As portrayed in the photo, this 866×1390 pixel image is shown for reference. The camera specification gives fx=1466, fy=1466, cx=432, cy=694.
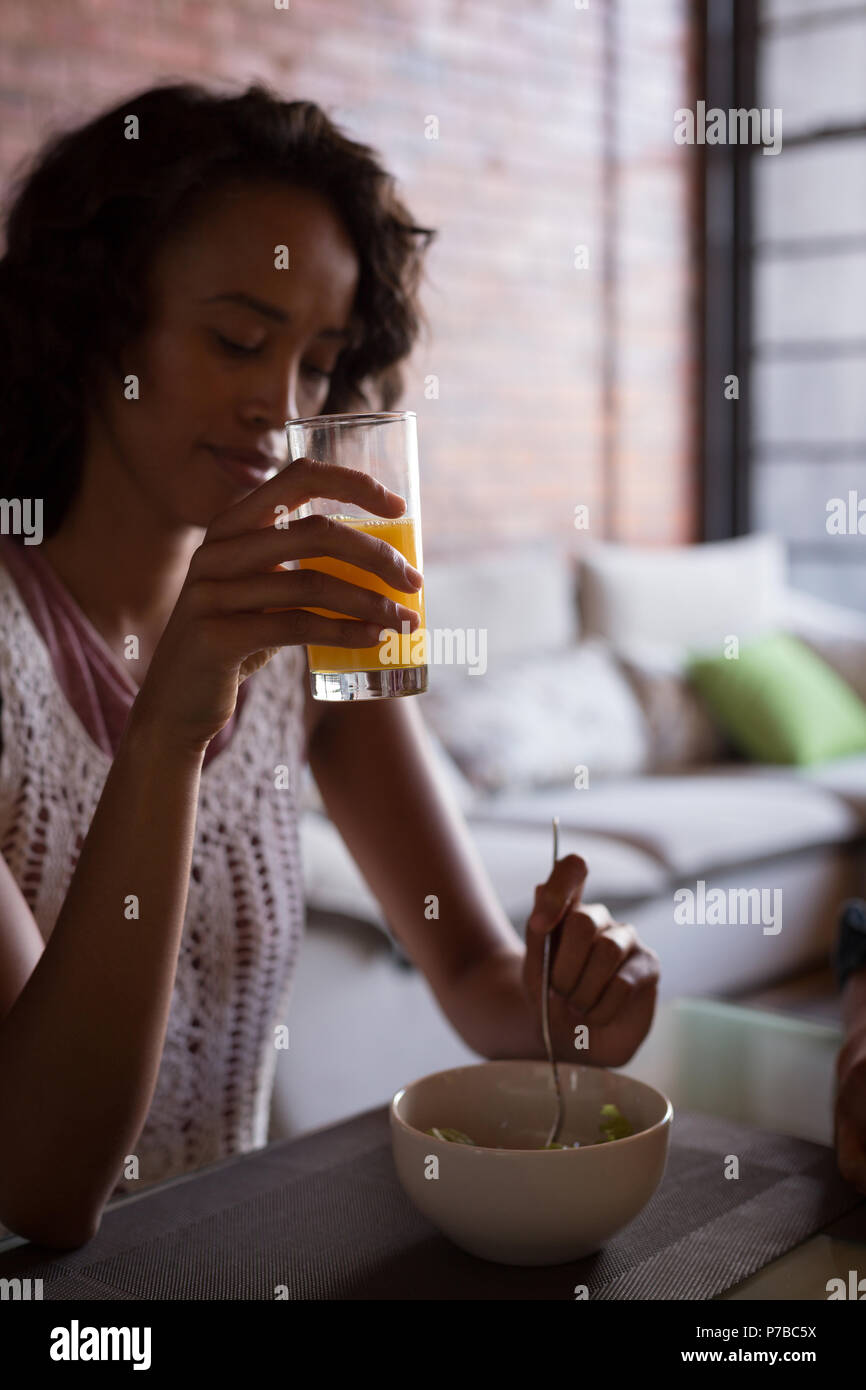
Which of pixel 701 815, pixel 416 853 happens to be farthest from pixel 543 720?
pixel 416 853

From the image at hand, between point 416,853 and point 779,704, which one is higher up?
point 416,853

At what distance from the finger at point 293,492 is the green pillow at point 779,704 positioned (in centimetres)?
325

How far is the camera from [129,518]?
134 centimetres

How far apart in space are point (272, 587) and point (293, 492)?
0.17ft

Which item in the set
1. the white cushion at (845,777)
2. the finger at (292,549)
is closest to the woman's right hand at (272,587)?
the finger at (292,549)

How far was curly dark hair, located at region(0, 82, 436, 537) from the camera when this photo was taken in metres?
A: 1.26

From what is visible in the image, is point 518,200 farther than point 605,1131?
Yes

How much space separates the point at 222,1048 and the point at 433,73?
11.4ft

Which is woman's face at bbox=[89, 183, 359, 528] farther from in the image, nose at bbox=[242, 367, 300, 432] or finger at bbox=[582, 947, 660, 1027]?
finger at bbox=[582, 947, 660, 1027]

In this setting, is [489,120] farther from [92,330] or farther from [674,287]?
[92,330]

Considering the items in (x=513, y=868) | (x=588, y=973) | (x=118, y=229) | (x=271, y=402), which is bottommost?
(x=513, y=868)

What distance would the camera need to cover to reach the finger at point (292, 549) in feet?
2.52

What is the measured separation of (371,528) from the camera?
0.87 meters

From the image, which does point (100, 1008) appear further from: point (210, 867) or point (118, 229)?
point (118, 229)
